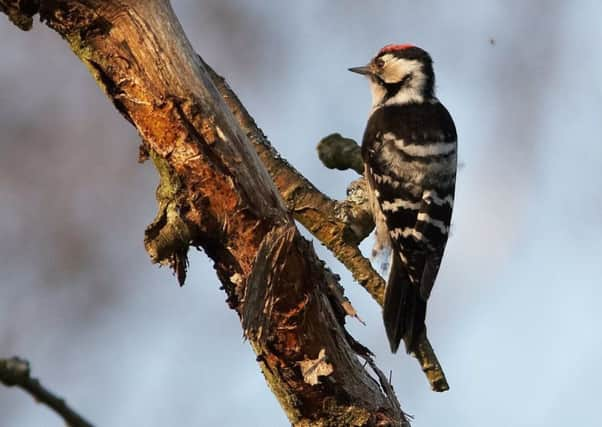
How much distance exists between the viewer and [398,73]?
531cm

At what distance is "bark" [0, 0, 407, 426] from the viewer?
8.89ft

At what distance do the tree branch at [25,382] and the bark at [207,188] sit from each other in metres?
1.20

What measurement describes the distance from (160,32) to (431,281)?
202 cm

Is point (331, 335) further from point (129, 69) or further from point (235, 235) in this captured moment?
point (129, 69)

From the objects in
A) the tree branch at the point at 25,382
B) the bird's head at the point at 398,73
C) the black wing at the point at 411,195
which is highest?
the bird's head at the point at 398,73

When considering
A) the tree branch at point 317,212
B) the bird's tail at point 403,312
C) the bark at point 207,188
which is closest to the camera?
the bark at point 207,188

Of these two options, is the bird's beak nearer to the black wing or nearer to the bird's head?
the bird's head

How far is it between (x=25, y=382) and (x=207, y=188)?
4.17 ft

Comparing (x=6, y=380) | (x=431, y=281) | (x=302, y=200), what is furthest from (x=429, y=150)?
(x=6, y=380)

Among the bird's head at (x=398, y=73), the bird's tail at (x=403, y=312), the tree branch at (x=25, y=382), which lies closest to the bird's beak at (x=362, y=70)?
the bird's head at (x=398, y=73)

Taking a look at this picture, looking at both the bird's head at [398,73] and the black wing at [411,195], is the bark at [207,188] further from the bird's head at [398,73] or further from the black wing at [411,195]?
the bird's head at [398,73]

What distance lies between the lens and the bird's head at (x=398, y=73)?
525 cm

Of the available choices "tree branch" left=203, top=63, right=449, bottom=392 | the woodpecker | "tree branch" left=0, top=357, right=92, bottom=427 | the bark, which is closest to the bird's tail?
the woodpecker

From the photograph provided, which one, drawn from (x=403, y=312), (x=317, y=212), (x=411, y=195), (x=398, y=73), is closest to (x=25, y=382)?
(x=317, y=212)
